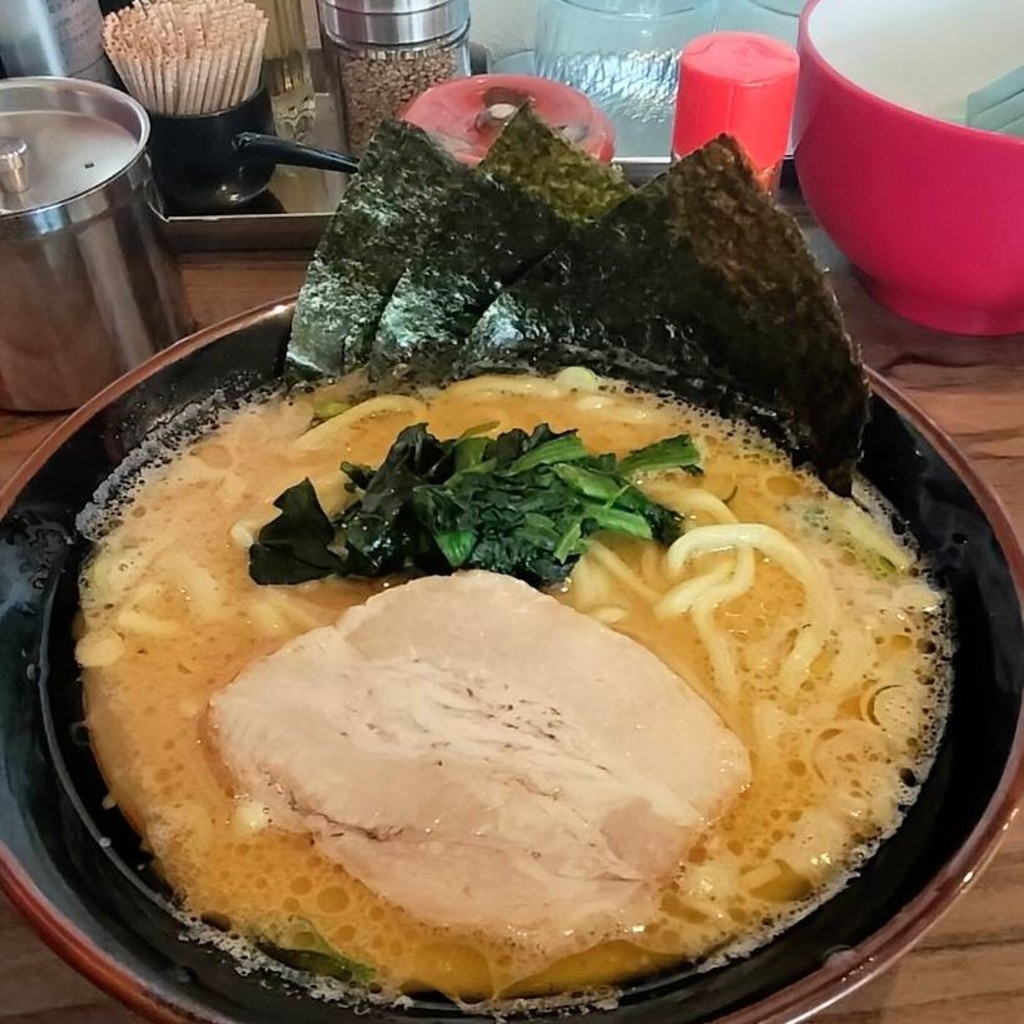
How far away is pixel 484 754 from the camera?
1.05m

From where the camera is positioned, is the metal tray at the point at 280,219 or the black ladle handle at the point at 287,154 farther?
the metal tray at the point at 280,219

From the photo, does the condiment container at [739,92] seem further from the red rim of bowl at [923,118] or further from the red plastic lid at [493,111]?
the red plastic lid at [493,111]

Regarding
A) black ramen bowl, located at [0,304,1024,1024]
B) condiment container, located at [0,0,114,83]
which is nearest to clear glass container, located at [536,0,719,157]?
condiment container, located at [0,0,114,83]

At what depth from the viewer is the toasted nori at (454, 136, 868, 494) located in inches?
50.1

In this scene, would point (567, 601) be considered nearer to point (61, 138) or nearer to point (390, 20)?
point (61, 138)

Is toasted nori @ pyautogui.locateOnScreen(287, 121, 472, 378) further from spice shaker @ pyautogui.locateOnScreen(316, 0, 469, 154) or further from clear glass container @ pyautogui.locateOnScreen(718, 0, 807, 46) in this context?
clear glass container @ pyautogui.locateOnScreen(718, 0, 807, 46)

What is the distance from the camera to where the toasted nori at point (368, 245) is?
1418 millimetres

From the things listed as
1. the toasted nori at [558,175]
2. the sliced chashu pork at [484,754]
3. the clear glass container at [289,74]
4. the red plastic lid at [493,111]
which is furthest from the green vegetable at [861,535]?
the clear glass container at [289,74]

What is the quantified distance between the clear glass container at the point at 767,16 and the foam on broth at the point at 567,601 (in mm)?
1019

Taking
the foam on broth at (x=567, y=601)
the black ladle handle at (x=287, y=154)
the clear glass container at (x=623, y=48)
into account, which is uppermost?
the black ladle handle at (x=287, y=154)

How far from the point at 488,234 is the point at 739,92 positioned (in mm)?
385

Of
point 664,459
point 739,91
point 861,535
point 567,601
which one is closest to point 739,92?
point 739,91

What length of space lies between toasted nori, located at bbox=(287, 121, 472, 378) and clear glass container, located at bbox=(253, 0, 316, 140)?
0.73 meters

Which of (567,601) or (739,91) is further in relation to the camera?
(739,91)
